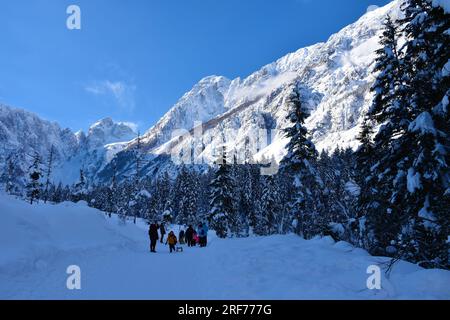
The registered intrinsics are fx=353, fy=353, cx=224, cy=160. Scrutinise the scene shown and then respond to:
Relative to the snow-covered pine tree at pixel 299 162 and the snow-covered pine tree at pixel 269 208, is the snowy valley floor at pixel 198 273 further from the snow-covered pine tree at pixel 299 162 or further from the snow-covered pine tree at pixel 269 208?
the snow-covered pine tree at pixel 269 208

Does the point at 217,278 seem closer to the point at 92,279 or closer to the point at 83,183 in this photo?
the point at 92,279

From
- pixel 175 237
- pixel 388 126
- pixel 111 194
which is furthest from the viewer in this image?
pixel 111 194

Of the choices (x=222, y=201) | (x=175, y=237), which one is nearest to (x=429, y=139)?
(x=175, y=237)

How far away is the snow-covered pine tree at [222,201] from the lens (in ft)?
126

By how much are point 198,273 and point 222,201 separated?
27.0 m

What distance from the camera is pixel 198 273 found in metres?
11.8

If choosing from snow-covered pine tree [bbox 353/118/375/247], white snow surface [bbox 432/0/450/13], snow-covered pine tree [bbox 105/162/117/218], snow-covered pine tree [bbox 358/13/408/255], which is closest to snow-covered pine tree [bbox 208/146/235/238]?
snow-covered pine tree [bbox 353/118/375/247]

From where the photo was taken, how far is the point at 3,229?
13312mm

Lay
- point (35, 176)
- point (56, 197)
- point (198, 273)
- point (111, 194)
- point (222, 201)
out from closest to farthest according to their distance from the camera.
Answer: point (198, 273) → point (222, 201) → point (35, 176) → point (111, 194) → point (56, 197)

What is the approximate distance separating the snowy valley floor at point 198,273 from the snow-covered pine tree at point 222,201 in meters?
21.1

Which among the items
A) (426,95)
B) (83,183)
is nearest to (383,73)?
(426,95)

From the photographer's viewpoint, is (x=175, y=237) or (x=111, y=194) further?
(x=111, y=194)

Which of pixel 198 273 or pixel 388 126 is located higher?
pixel 388 126

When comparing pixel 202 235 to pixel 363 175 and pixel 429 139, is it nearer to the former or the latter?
pixel 363 175
